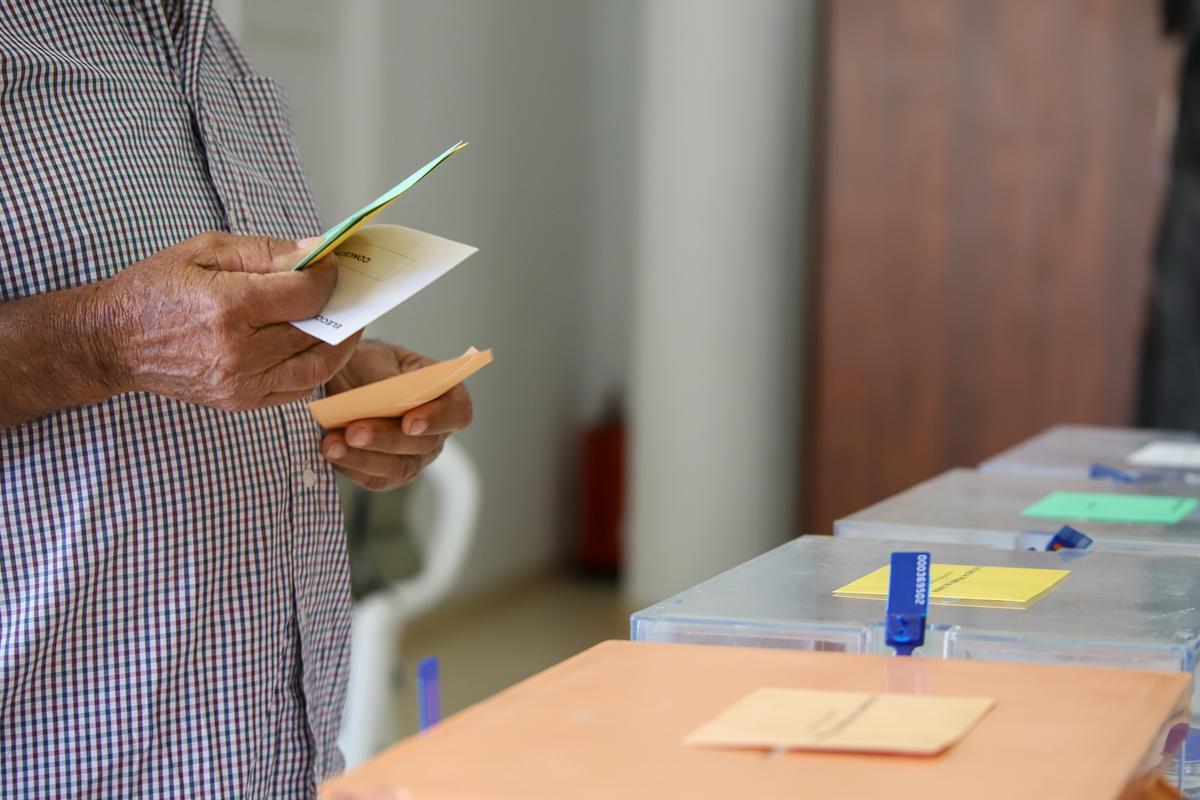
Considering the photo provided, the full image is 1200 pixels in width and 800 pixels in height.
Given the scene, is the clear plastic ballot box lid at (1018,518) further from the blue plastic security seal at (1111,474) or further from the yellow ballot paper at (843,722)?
the yellow ballot paper at (843,722)

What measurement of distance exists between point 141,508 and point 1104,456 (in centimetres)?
124

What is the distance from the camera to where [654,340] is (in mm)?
4652

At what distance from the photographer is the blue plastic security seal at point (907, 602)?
0.86m

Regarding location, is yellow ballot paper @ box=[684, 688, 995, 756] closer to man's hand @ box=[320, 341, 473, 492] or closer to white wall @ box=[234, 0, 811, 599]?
man's hand @ box=[320, 341, 473, 492]

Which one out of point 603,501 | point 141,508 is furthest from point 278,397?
point 603,501

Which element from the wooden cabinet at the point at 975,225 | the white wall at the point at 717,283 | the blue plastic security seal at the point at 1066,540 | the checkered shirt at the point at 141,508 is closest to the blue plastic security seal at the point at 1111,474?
the blue plastic security seal at the point at 1066,540

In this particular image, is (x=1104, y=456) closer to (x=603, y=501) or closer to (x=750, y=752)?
(x=750, y=752)

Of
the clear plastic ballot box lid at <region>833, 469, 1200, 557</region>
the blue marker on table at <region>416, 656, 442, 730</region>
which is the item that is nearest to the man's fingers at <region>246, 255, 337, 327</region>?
the blue marker on table at <region>416, 656, 442, 730</region>

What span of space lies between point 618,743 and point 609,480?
180 inches

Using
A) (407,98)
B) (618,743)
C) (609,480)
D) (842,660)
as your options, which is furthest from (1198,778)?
(609,480)

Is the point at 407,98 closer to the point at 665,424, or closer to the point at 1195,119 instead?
the point at 665,424

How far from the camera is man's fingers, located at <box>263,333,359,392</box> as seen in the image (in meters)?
1.01

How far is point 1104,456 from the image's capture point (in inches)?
74.4

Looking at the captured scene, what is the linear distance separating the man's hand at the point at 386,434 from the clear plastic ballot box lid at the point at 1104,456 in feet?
2.37
